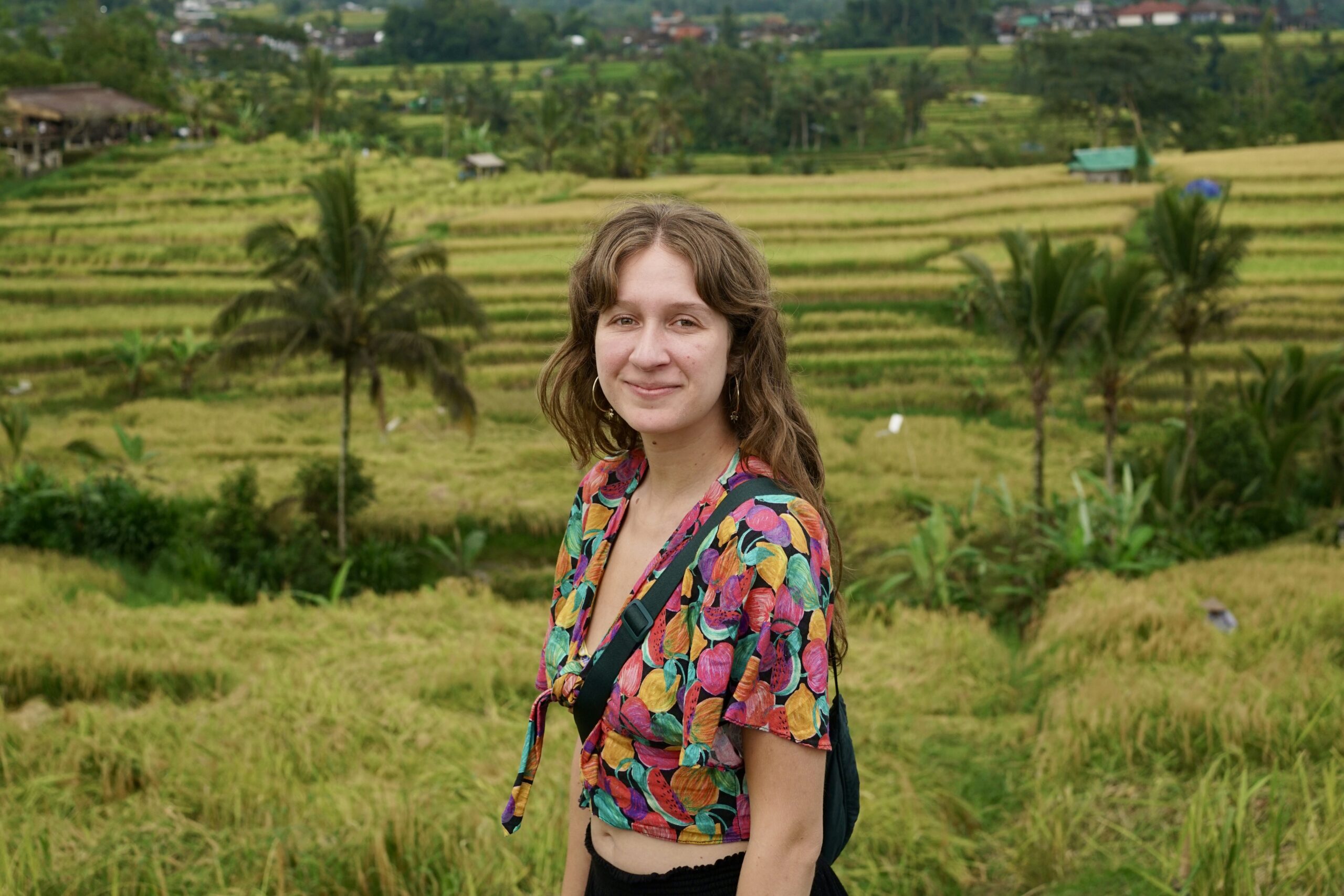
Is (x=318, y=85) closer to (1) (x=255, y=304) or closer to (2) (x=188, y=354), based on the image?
(2) (x=188, y=354)

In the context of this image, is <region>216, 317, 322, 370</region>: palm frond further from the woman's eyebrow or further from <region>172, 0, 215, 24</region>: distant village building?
<region>172, 0, 215, 24</region>: distant village building

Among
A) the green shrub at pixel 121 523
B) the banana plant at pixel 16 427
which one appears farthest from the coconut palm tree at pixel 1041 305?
the banana plant at pixel 16 427

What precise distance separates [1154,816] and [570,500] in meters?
9.34

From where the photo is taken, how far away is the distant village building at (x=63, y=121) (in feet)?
87.1

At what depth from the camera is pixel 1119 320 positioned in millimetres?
11664

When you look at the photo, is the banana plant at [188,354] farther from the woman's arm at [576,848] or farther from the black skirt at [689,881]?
the black skirt at [689,881]

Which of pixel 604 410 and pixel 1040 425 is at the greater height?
pixel 604 410

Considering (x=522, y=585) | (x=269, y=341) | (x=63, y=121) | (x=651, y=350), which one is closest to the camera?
(x=651, y=350)

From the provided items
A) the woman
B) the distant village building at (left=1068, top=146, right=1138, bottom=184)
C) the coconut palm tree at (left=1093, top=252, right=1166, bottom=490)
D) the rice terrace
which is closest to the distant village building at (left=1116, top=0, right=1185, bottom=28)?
the distant village building at (left=1068, top=146, right=1138, bottom=184)

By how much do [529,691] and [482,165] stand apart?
2859cm

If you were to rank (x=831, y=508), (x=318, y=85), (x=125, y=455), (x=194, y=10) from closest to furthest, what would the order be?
(x=831, y=508), (x=125, y=455), (x=318, y=85), (x=194, y=10)

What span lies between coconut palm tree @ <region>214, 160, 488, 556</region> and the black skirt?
34.1 feet

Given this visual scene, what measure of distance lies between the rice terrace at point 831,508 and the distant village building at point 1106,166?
0.64m

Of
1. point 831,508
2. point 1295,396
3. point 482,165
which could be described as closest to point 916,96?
point 482,165
